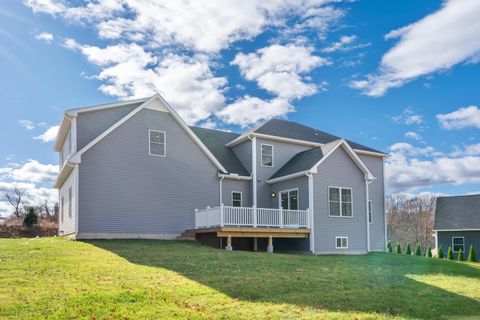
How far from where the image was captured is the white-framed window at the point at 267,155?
2344cm

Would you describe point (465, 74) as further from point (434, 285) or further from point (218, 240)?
point (218, 240)

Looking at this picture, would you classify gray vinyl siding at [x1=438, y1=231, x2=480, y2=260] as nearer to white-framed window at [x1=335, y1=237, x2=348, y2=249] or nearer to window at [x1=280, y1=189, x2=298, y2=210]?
white-framed window at [x1=335, y1=237, x2=348, y2=249]

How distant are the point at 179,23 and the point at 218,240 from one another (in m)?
9.36

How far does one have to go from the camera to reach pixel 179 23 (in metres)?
Answer: 16.0

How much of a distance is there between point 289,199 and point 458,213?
64.9 feet

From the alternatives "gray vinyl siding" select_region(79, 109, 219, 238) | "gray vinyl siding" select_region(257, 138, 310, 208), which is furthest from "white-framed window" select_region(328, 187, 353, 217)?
"gray vinyl siding" select_region(79, 109, 219, 238)

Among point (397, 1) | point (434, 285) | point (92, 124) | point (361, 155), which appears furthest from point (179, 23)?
point (361, 155)

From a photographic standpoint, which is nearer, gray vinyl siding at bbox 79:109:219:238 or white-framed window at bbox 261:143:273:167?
gray vinyl siding at bbox 79:109:219:238

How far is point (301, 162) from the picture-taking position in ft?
73.3

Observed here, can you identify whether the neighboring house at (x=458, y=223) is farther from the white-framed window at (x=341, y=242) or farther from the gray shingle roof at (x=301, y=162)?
the gray shingle roof at (x=301, y=162)

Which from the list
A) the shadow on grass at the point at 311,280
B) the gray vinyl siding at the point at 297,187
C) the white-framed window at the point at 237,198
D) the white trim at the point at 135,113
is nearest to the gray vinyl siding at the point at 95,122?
the white trim at the point at 135,113

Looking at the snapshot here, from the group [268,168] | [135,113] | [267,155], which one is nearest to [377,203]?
[268,168]

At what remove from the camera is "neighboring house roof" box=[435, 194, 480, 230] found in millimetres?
33438

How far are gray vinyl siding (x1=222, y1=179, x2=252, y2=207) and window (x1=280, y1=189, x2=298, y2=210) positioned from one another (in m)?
1.72
